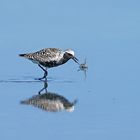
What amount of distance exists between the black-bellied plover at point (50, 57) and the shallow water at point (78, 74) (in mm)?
143

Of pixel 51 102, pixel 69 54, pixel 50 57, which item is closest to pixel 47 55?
pixel 50 57

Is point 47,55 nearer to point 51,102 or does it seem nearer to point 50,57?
point 50,57

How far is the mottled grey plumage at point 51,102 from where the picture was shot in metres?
11.4

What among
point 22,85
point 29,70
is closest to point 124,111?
point 22,85

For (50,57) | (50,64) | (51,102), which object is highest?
(50,57)

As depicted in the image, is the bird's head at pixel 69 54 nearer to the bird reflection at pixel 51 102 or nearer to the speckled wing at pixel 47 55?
the speckled wing at pixel 47 55

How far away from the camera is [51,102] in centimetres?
1173

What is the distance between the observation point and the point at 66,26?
56.3ft

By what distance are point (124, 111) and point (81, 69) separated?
3.06m

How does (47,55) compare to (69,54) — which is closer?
(69,54)

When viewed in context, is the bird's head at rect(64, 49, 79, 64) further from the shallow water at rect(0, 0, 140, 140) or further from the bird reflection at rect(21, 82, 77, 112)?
the bird reflection at rect(21, 82, 77, 112)

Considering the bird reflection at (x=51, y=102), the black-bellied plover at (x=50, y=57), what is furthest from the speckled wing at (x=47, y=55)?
the bird reflection at (x=51, y=102)

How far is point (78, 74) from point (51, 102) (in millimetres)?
2315

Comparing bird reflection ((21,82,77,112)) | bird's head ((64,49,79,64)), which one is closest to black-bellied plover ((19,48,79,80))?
bird's head ((64,49,79,64))
